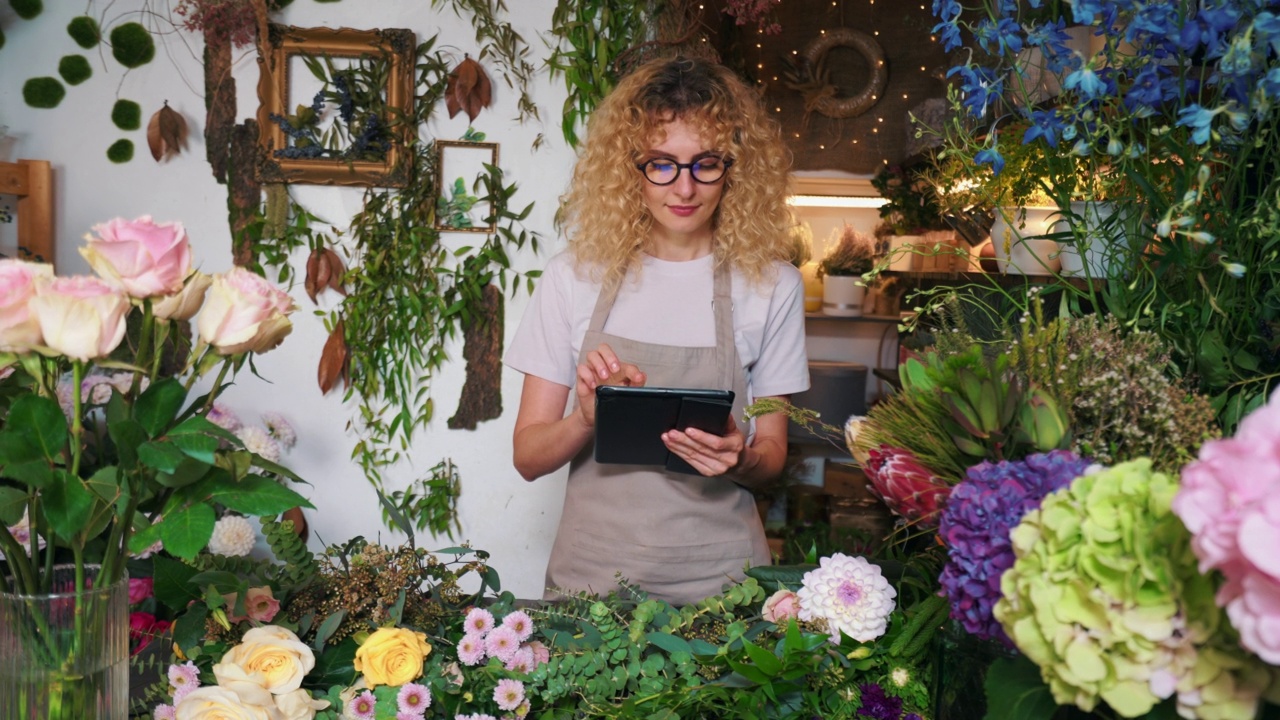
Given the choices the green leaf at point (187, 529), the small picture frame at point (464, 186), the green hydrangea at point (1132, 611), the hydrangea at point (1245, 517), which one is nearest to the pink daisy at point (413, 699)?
the green leaf at point (187, 529)

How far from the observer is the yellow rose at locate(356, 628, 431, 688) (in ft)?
3.39

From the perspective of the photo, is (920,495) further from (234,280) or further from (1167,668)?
(234,280)

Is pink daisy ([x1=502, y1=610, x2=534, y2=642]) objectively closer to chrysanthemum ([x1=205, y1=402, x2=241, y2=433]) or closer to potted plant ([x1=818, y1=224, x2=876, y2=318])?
chrysanthemum ([x1=205, y1=402, x2=241, y2=433])

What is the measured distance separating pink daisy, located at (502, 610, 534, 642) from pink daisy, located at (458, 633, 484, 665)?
3 cm

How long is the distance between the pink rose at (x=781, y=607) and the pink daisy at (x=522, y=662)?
267 millimetres

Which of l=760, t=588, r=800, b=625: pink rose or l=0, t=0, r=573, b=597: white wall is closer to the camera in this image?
l=760, t=588, r=800, b=625: pink rose

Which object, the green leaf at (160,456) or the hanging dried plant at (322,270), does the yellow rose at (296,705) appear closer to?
the green leaf at (160,456)

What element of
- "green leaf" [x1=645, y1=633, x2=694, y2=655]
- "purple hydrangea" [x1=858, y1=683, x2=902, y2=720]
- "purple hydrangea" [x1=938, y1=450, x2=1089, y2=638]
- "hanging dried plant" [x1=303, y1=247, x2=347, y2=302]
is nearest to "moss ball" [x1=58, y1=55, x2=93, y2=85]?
"hanging dried plant" [x1=303, y1=247, x2=347, y2=302]

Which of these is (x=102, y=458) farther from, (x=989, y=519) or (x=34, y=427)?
(x=989, y=519)

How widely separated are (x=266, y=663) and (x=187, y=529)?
0.31 m

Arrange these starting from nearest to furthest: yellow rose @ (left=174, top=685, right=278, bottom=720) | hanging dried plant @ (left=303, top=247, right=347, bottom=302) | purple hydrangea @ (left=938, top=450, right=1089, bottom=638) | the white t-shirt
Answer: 1. purple hydrangea @ (left=938, top=450, right=1089, bottom=638)
2. yellow rose @ (left=174, top=685, right=278, bottom=720)
3. the white t-shirt
4. hanging dried plant @ (left=303, top=247, right=347, bottom=302)

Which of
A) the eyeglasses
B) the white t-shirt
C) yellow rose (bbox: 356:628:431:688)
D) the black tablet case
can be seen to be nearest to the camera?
yellow rose (bbox: 356:628:431:688)

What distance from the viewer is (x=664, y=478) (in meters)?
1.76

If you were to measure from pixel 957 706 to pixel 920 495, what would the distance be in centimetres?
22
